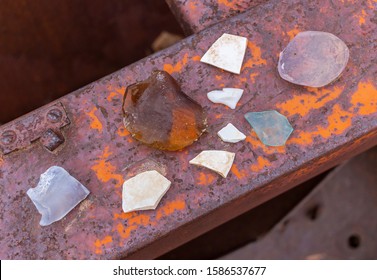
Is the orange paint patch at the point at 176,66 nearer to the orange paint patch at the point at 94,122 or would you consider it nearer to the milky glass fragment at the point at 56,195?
the orange paint patch at the point at 94,122

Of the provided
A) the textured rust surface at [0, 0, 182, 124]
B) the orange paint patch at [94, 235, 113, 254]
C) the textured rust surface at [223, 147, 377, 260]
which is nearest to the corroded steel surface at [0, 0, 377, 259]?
the orange paint patch at [94, 235, 113, 254]

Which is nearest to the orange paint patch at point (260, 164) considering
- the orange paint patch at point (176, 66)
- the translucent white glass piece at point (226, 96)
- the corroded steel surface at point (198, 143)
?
the corroded steel surface at point (198, 143)

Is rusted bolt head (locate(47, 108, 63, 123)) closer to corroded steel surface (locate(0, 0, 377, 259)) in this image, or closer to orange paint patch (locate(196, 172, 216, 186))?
corroded steel surface (locate(0, 0, 377, 259))

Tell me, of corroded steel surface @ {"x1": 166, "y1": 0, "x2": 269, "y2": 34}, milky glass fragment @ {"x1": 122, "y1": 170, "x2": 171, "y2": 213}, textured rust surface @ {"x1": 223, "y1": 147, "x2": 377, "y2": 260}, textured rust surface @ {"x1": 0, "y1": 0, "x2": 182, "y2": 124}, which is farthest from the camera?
textured rust surface @ {"x1": 223, "y1": 147, "x2": 377, "y2": 260}

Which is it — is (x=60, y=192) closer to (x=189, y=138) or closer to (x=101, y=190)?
(x=101, y=190)

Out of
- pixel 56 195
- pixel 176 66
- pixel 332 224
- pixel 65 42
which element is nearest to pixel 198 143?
pixel 176 66

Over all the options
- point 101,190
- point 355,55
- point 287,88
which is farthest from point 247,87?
point 101,190
